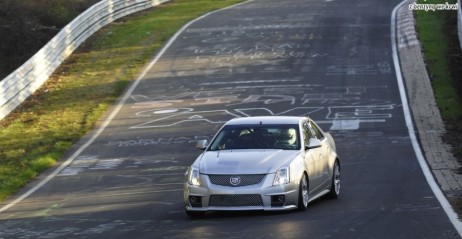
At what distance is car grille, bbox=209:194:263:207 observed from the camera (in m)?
14.7

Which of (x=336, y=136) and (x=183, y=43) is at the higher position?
(x=183, y=43)

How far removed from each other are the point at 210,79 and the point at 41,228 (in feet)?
66.1

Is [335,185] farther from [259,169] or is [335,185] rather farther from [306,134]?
[259,169]

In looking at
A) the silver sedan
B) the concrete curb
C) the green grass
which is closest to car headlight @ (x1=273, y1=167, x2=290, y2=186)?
the silver sedan

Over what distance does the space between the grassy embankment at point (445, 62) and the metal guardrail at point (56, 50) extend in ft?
39.6

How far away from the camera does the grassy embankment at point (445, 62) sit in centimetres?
2714

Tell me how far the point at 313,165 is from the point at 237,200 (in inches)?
67.3

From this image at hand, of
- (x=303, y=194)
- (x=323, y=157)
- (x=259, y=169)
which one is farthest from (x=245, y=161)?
(x=323, y=157)

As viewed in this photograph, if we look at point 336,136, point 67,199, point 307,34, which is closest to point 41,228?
point 67,199

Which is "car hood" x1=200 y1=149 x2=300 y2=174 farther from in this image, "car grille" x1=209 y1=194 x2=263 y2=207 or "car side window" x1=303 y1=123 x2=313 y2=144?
"car side window" x1=303 y1=123 x2=313 y2=144

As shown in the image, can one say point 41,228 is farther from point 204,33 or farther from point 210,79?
point 204,33

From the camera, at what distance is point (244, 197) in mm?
14703

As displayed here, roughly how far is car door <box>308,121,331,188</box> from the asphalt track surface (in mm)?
377

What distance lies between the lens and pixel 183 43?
41.7 m
